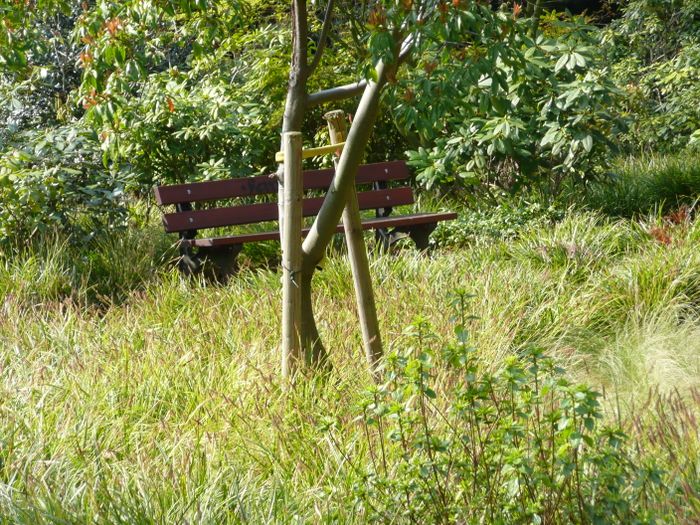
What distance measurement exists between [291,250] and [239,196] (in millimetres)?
3757

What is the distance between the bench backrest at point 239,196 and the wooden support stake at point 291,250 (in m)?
3.34

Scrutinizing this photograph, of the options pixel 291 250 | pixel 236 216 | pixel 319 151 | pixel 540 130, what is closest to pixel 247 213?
pixel 236 216

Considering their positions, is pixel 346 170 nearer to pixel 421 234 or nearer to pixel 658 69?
pixel 421 234

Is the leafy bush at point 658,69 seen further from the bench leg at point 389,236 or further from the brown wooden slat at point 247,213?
the bench leg at point 389,236

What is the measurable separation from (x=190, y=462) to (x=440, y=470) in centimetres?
89

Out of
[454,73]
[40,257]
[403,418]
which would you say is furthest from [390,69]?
[40,257]

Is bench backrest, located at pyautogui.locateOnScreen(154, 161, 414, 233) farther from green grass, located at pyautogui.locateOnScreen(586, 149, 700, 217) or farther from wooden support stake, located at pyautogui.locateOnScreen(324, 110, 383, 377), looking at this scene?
wooden support stake, located at pyautogui.locateOnScreen(324, 110, 383, 377)

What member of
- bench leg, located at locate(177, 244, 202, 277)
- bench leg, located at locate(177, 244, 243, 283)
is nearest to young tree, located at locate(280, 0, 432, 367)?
bench leg, located at locate(177, 244, 243, 283)

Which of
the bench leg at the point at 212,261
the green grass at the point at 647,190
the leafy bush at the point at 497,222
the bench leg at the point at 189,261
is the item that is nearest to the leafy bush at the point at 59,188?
the bench leg at the point at 189,261

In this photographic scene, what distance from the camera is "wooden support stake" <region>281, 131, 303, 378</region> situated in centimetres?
444

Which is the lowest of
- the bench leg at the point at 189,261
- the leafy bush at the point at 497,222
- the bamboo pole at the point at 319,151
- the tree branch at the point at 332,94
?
the leafy bush at the point at 497,222

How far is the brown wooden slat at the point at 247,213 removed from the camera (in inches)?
307

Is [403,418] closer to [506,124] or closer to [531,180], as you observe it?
[506,124]

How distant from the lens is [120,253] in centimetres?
771
